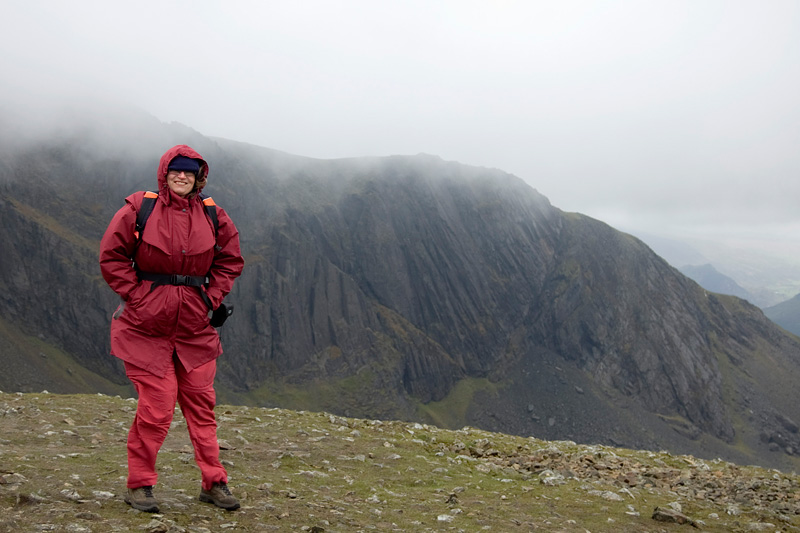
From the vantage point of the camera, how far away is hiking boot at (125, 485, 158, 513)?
6.97 m

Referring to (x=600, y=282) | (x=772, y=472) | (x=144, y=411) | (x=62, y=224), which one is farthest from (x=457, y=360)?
(x=144, y=411)

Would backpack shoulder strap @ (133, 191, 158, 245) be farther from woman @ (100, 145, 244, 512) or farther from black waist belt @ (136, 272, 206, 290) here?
black waist belt @ (136, 272, 206, 290)

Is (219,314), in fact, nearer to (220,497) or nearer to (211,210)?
(211,210)

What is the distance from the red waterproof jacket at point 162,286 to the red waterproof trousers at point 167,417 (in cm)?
18

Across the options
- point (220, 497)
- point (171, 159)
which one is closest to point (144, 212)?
point (171, 159)

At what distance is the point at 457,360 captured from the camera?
16125 centimetres

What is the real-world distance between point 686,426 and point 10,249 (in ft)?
576

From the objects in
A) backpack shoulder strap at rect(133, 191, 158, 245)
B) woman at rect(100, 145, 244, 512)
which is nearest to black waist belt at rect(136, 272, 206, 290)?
woman at rect(100, 145, 244, 512)

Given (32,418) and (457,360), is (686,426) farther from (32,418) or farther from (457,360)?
(32,418)

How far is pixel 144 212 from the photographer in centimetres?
749

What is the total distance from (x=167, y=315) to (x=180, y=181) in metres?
1.95

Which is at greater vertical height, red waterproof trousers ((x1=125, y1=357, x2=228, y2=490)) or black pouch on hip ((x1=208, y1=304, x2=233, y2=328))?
black pouch on hip ((x1=208, y1=304, x2=233, y2=328))

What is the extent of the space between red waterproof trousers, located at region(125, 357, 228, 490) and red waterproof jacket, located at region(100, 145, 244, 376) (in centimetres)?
18

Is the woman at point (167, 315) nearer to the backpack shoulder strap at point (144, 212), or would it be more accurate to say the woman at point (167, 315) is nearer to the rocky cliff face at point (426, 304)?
the backpack shoulder strap at point (144, 212)
